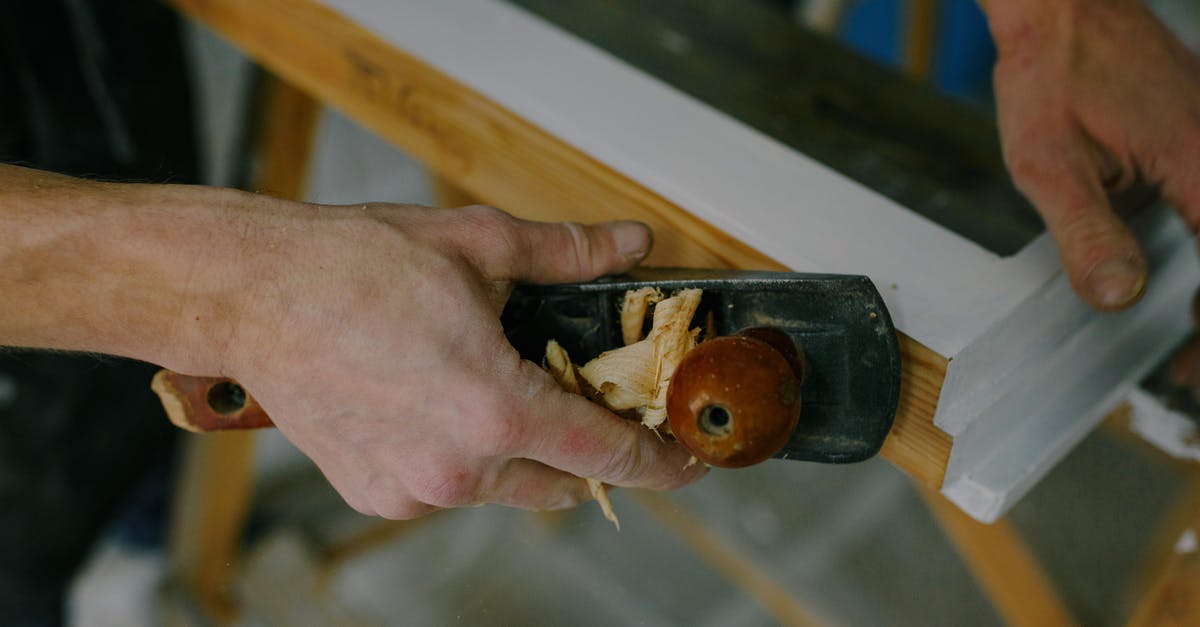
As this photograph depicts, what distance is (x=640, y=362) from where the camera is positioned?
0.45m

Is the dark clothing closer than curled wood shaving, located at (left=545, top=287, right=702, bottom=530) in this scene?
No

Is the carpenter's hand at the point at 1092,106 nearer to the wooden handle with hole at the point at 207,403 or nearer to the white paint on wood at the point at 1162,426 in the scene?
the white paint on wood at the point at 1162,426

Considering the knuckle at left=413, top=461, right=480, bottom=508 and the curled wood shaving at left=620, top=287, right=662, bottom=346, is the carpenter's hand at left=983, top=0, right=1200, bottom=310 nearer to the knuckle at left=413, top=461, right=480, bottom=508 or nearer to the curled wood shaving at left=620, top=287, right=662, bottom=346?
the curled wood shaving at left=620, top=287, right=662, bottom=346

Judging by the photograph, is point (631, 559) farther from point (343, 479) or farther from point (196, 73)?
point (196, 73)

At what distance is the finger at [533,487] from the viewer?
0.49 m

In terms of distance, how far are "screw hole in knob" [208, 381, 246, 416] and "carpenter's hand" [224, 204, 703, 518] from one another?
3 centimetres

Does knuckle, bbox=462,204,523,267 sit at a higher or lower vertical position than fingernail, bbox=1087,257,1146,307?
lower

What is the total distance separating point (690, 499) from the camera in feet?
3.28

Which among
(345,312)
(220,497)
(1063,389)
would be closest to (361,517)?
(220,497)

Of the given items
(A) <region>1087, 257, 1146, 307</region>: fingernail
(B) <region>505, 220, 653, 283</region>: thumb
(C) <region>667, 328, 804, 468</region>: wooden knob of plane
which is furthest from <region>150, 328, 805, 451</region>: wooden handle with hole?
(A) <region>1087, 257, 1146, 307</region>: fingernail

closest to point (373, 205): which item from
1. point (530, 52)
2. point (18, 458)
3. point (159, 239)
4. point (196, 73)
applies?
point (159, 239)

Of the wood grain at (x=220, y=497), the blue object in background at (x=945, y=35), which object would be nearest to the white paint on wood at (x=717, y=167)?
the wood grain at (x=220, y=497)

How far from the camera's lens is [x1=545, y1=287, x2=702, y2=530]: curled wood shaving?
44 cm

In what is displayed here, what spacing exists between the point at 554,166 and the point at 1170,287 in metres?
0.42
